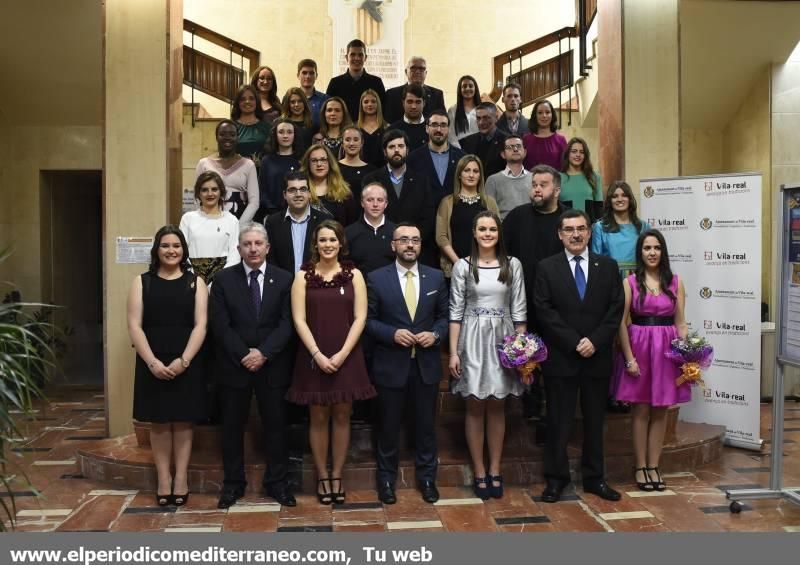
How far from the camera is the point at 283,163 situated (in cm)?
586

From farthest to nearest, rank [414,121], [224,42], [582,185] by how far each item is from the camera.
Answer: [224,42], [414,121], [582,185]

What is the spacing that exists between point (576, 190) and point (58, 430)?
4.64 m

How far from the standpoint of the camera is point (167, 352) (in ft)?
15.0

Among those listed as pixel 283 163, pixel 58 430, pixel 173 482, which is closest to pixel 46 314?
pixel 58 430

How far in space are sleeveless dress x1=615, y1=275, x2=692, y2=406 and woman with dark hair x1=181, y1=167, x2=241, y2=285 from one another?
2503mm

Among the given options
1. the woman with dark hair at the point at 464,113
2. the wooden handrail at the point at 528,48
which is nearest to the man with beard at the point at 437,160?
the woman with dark hair at the point at 464,113

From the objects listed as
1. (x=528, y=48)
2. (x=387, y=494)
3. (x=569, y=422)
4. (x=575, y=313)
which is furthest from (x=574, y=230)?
(x=528, y=48)

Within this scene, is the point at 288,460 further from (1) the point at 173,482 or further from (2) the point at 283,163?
(2) the point at 283,163

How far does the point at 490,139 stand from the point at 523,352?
249 centimetres

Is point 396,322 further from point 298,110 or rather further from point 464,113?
point 464,113

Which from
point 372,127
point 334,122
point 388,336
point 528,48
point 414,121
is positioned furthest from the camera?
point 528,48

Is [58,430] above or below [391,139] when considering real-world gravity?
below

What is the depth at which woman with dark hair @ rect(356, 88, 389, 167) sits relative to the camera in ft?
20.7

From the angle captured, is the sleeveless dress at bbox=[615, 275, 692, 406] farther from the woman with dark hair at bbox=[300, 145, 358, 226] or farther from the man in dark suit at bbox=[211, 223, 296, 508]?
the man in dark suit at bbox=[211, 223, 296, 508]
